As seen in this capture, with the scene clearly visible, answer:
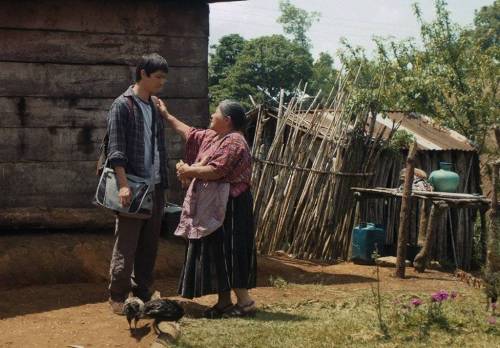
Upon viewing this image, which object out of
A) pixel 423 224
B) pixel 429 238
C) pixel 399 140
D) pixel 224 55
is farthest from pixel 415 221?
pixel 224 55

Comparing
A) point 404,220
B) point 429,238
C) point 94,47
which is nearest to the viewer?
point 94,47

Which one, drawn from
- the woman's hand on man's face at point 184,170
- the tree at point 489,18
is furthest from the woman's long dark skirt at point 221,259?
the tree at point 489,18

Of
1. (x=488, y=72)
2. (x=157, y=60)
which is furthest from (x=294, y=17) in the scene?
(x=157, y=60)

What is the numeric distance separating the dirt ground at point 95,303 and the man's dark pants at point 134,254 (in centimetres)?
24

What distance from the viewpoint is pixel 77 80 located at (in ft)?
21.8

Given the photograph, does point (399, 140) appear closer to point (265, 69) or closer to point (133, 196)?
point (133, 196)

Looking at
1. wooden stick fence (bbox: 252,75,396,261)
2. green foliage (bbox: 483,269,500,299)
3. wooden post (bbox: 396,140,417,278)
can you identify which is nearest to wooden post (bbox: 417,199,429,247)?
wooden stick fence (bbox: 252,75,396,261)

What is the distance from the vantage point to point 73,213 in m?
6.55

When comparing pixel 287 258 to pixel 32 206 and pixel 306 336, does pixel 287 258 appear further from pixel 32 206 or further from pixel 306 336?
pixel 306 336

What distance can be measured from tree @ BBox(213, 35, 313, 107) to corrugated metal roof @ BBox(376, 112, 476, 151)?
1079 inches

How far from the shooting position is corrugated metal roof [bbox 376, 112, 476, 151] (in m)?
12.2

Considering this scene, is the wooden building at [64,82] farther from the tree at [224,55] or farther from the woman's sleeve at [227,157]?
the tree at [224,55]

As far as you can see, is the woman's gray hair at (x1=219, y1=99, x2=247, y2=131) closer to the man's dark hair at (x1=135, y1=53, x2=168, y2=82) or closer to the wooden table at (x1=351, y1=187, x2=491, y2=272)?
the man's dark hair at (x1=135, y1=53, x2=168, y2=82)

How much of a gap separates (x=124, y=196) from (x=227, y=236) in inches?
33.1
